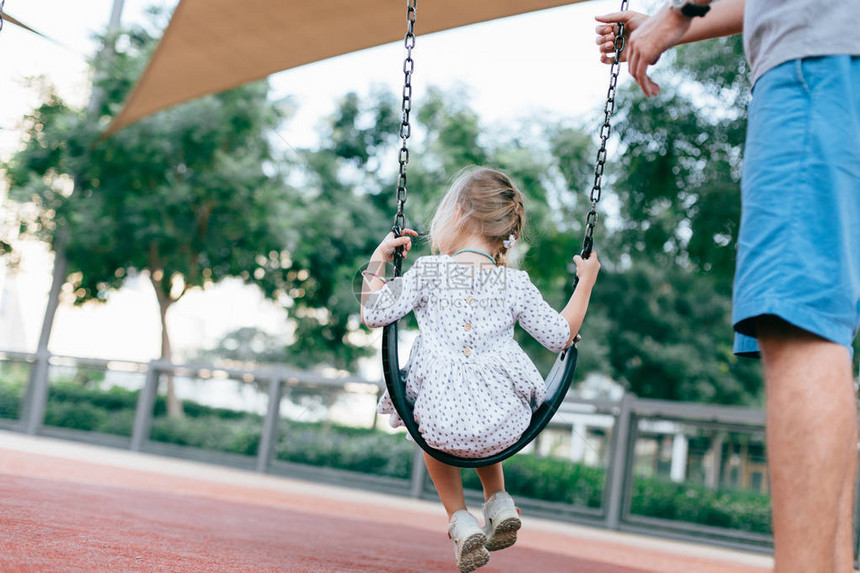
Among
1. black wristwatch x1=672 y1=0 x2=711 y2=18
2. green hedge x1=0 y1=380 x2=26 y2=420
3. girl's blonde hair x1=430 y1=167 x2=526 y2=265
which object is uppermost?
black wristwatch x1=672 y1=0 x2=711 y2=18

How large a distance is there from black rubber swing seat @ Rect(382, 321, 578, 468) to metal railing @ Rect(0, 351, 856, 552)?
5386 mm

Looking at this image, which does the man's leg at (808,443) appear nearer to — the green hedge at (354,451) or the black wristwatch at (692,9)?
the black wristwatch at (692,9)

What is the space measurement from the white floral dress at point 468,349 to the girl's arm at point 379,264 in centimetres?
3

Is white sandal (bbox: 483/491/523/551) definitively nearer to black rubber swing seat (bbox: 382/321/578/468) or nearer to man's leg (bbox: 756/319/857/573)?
black rubber swing seat (bbox: 382/321/578/468)

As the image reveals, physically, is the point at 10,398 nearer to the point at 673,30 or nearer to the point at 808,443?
the point at 673,30

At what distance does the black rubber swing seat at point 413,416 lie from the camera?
2.16 meters

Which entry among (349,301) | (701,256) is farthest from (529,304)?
(349,301)

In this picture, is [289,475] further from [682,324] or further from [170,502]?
[682,324]

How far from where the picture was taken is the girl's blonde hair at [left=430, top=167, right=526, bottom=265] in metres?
2.54

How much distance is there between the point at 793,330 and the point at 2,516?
2413mm

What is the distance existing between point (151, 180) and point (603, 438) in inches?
309

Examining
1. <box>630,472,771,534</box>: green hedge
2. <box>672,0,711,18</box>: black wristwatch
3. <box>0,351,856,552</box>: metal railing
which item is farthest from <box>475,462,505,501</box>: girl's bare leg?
<box>630,472,771,534</box>: green hedge

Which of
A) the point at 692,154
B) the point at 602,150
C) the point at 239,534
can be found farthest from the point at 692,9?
the point at 692,154

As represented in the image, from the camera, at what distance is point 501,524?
226 cm
